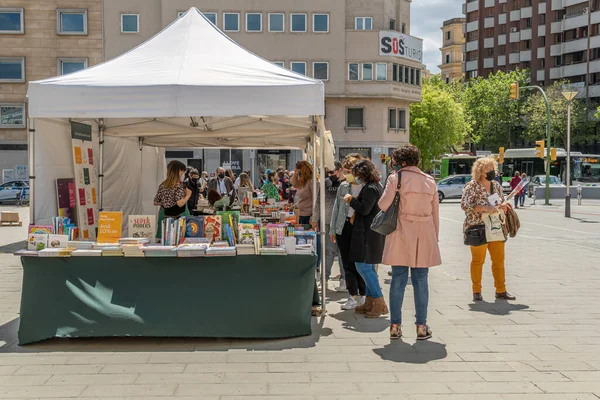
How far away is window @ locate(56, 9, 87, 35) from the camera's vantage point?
46.4 metres

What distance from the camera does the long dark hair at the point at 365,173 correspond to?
7613mm

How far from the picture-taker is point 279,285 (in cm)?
679

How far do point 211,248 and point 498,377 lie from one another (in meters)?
2.88

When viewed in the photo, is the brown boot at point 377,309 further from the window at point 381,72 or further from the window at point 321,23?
the window at point 381,72

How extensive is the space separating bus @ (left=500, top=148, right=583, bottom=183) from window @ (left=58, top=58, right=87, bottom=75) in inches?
1288

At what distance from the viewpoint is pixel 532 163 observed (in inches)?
2078

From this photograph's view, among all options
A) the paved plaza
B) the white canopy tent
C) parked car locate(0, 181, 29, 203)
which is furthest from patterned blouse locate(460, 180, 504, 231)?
parked car locate(0, 181, 29, 203)

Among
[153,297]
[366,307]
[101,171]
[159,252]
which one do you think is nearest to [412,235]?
[366,307]

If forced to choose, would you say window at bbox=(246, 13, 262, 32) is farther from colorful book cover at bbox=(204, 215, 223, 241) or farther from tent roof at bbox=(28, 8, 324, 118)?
colorful book cover at bbox=(204, 215, 223, 241)

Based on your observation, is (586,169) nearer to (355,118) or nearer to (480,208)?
(355,118)

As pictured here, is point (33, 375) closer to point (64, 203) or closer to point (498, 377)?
point (64, 203)

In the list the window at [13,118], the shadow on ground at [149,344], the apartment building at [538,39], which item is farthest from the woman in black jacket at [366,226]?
the apartment building at [538,39]

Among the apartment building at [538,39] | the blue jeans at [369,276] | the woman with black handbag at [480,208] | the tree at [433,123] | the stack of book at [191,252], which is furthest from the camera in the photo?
the apartment building at [538,39]

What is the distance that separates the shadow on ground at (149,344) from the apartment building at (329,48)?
38906mm
